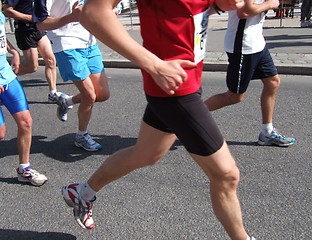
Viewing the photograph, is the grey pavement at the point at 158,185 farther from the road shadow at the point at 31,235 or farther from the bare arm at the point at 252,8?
the bare arm at the point at 252,8

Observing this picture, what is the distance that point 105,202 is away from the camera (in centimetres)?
328

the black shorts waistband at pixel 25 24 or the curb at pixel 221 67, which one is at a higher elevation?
the black shorts waistband at pixel 25 24

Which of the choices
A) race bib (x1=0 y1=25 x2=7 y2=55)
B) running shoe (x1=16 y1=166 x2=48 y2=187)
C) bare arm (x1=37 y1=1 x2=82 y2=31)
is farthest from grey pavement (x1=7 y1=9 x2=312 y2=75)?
race bib (x1=0 y1=25 x2=7 y2=55)

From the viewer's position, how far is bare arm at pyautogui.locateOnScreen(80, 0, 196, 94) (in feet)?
6.35

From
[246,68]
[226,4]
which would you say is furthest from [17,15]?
[226,4]

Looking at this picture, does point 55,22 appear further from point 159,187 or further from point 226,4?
point 226,4

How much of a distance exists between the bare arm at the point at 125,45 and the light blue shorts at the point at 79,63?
6.45 feet

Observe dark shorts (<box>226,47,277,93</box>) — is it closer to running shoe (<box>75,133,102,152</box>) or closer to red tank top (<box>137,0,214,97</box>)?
running shoe (<box>75,133,102,152</box>)

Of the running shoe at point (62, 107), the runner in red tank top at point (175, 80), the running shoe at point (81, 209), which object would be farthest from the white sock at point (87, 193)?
the running shoe at point (62, 107)

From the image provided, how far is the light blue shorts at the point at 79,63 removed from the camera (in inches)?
153

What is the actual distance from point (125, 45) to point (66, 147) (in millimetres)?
2673

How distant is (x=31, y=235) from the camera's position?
2.93 metres

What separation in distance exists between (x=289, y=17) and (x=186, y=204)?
12.7m

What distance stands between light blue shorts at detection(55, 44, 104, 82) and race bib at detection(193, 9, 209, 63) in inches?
71.9
